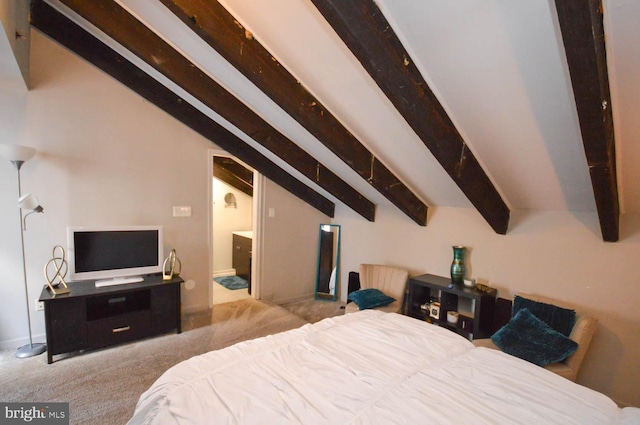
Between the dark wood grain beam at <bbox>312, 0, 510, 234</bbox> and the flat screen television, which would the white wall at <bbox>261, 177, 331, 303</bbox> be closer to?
the flat screen television

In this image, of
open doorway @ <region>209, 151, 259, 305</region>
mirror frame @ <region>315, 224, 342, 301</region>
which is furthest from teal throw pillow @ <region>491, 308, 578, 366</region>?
open doorway @ <region>209, 151, 259, 305</region>

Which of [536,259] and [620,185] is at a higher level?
[620,185]

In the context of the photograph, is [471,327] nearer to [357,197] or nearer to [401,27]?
[357,197]

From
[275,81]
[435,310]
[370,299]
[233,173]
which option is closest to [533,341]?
[435,310]

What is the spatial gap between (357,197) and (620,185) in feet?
7.93

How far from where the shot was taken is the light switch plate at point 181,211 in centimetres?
357

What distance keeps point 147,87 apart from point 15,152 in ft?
4.19

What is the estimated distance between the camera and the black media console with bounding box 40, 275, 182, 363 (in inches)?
102

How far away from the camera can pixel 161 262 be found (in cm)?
325

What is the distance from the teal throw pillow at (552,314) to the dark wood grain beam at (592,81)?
93cm

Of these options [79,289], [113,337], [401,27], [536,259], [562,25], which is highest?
[401,27]

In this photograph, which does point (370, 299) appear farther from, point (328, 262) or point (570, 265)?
point (570, 265)

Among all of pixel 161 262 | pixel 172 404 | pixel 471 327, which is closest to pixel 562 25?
pixel 172 404
